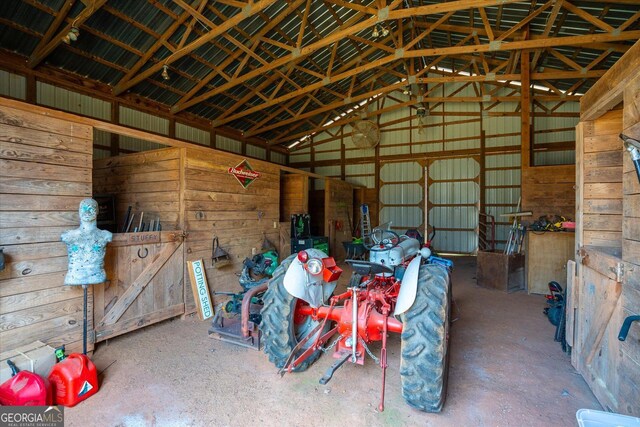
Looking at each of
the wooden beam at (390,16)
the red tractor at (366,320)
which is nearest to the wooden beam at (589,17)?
the wooden beam at (390,16)

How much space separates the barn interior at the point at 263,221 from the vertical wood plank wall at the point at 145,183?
3 centimetres

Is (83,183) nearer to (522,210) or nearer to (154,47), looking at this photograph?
(154,47)

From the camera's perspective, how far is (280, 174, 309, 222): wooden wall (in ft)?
23.9

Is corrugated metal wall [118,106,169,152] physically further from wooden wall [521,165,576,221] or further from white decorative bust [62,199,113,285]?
wooden wall [521,165,576,221]

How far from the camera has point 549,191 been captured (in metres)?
5.73

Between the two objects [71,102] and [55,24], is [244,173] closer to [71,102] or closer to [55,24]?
[55,24]

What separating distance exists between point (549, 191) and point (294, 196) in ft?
17.1

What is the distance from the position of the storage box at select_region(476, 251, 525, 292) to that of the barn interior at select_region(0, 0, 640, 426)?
34 mm

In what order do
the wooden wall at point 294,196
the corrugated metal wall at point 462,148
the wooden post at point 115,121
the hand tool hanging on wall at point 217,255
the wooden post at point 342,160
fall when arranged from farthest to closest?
the wooden post at point 342,160 → the corrugated metal wall at point 462,148 → the wooden post at point 115,121 → the wooden wall at point 294,196 → the hand tool hanging on wall at point 217,255

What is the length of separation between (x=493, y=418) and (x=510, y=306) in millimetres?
3069

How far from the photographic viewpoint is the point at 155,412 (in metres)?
2.06

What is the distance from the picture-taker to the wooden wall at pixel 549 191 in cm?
559

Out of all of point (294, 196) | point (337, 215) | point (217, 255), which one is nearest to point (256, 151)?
point (337, 215)

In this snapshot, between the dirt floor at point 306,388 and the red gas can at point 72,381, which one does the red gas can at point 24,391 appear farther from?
the dirt floor at point 306,388
